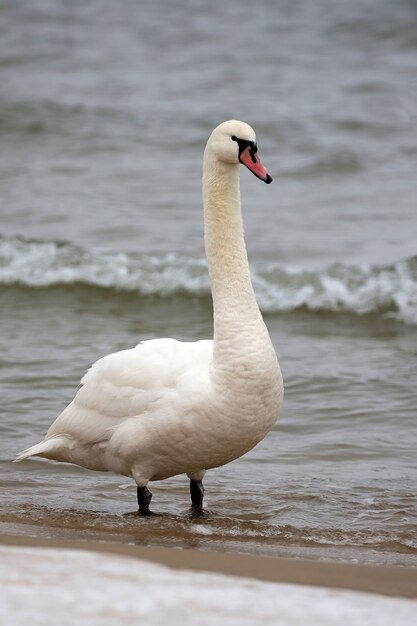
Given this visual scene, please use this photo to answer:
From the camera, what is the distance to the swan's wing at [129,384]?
19.4ft

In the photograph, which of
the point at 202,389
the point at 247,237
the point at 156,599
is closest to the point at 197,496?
the point at 202,389

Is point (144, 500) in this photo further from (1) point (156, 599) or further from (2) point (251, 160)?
(1) point (156, 599)

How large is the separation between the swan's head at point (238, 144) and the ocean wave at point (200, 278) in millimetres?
5707

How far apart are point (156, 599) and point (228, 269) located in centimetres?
248

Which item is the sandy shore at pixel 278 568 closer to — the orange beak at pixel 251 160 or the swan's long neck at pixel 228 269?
the swan's long neck at pixel 228 269

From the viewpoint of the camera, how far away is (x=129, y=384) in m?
6.11

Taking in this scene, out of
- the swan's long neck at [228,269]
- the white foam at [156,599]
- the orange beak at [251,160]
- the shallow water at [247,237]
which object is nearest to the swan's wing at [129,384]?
the swan's long neck at [228,269]

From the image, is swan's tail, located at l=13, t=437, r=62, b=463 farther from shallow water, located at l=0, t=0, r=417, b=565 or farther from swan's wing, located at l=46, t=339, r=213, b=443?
shallow water, located at l=0, t=0, r=417, b=565

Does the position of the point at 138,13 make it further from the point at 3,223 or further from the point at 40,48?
the point at 3,223

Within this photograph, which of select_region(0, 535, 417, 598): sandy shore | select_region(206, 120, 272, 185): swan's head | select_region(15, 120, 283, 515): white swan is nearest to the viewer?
select_region(0, 535, 417, 598): sandy shore

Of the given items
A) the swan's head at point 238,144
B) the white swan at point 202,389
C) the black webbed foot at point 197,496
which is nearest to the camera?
the white swan at point 202,389

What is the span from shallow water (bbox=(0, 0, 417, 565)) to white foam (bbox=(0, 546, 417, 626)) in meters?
1.48

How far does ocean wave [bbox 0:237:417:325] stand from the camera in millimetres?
11883

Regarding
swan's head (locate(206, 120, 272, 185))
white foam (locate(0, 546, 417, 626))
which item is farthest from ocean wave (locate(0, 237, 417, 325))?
white foam (locate(0, 546, 417, 626))
